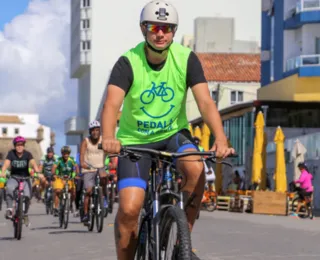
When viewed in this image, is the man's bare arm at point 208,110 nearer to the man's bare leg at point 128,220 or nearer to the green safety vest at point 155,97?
the green safety vest at point 155,97

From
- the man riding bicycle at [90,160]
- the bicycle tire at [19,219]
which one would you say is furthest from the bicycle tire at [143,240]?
the man riding bicycle at [90,160]

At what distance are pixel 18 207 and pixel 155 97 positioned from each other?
1032 centimetres

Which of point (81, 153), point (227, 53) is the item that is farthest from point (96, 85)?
point (81, 153)

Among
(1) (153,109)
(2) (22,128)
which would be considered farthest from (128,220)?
(2) (22,128)

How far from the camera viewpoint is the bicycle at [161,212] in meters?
6.71

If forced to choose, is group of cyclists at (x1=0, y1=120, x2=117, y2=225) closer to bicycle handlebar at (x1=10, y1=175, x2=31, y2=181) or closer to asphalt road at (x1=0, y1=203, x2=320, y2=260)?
bicycle handlebar at (x1=10, y1=175, x2=31, y2=181)

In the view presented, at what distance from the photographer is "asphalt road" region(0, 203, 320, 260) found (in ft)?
44.7

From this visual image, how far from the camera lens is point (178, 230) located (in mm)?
6688

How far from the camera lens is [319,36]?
1980 inches

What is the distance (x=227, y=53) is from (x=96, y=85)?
2365 cm

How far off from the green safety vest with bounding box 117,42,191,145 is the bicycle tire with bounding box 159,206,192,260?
0.82m

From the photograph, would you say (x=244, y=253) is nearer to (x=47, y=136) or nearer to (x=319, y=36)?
(x=319, y=36)

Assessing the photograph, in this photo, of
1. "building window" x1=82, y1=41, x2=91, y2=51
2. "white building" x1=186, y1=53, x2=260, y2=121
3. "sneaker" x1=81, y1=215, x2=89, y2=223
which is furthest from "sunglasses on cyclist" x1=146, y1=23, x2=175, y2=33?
"building window" x1=82, y1=41, x2=91, y2=51

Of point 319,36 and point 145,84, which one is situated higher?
point 319,36
